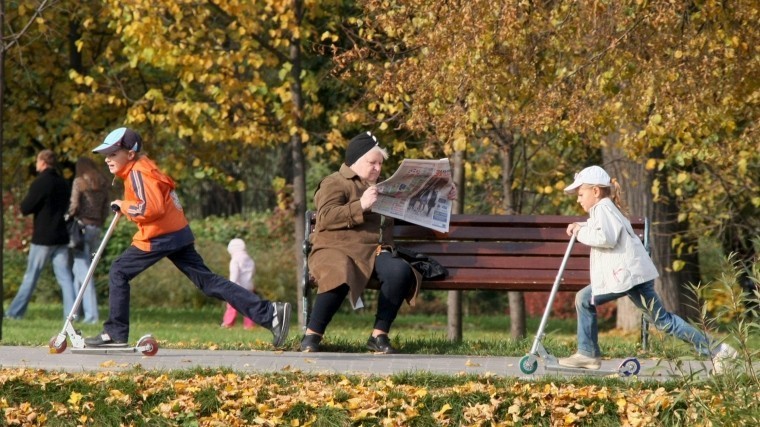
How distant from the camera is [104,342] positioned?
8672 mm

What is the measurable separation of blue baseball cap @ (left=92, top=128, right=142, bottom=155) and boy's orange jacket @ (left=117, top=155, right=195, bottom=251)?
5.1 inches

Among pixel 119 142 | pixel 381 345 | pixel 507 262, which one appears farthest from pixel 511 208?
pixel 119 142

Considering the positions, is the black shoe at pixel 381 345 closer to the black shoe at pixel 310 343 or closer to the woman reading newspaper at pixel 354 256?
the woman reading newspaper at pixel 354 256

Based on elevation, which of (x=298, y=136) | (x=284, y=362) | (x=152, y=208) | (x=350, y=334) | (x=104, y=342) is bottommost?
(x=350, y=334)

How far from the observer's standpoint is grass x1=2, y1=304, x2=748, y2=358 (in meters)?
9.24

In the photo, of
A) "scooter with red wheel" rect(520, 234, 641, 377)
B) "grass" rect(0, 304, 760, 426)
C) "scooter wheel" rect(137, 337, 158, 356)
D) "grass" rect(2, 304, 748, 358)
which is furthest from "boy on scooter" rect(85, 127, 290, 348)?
"scooter with red wheel" rect(520, 234, 641, 377)

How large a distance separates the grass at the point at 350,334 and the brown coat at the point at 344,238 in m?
0.61

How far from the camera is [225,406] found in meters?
6.87

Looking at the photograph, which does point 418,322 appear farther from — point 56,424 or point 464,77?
point 56,424

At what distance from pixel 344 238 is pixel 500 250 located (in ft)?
4.92

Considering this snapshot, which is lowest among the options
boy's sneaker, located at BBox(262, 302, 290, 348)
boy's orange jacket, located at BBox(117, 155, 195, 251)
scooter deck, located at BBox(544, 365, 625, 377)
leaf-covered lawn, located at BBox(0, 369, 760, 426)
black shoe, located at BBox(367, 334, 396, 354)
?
leaf-covered lawn, located at BBox(0, 369, 760, 426)

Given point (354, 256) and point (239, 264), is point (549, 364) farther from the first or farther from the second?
point (239, 264)

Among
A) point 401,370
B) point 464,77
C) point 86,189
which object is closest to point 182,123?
point 86,189

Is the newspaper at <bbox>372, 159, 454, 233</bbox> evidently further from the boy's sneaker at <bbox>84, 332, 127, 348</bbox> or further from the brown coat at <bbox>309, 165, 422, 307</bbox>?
the boy's sneaker at <bbox>84, 332, 127, 348</bbox>
